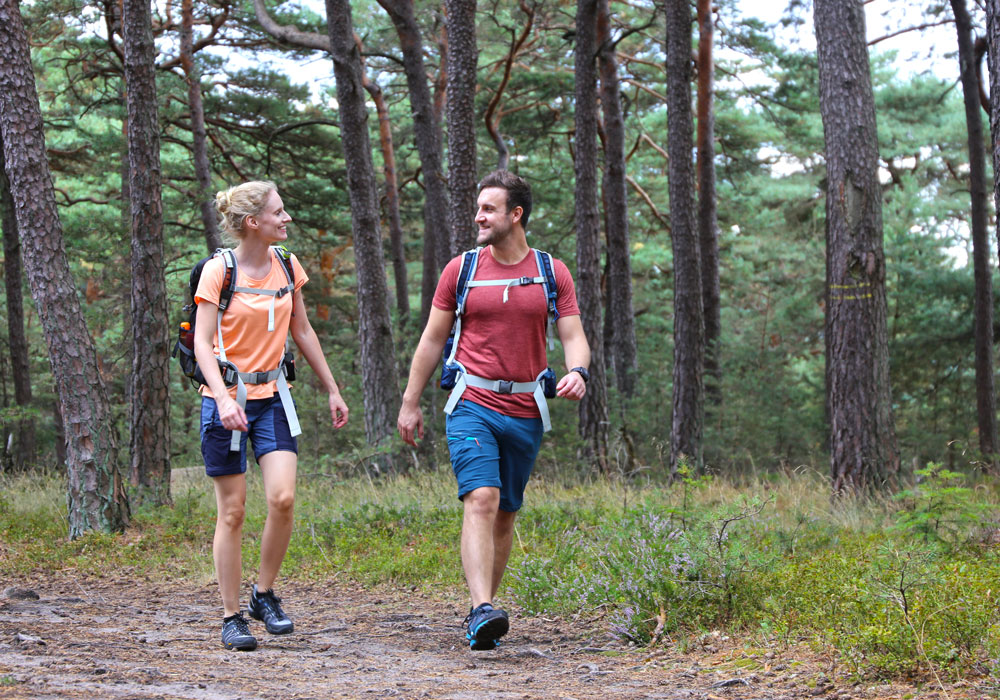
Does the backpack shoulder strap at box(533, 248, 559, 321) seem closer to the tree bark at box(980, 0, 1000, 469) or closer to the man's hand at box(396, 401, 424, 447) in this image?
the man's hand at box(396, 401, 424, 447)

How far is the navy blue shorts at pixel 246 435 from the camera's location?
185 inches

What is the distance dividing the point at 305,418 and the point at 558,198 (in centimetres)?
904

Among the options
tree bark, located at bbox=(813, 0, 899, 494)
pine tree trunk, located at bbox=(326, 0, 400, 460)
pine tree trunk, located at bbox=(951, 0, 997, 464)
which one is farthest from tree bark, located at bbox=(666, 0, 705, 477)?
tree bark, located at bbox=(813, 0, 899, 494)

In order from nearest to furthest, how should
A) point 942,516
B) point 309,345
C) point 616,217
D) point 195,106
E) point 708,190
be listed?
point 309,345
point 942,516
point 195,106
point 616,217
point 708,190

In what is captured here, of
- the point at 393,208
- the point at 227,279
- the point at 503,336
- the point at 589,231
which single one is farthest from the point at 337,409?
the point at 393,208

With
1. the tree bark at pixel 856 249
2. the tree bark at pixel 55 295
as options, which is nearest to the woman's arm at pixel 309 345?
the tree bark at pixel 55 295

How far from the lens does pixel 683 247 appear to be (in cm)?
1577

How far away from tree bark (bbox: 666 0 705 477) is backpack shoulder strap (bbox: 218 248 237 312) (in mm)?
11516

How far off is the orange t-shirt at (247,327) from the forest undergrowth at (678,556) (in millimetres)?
2025

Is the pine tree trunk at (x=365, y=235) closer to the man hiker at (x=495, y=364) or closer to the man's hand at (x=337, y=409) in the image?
the man's hand at (x=337, y=409)

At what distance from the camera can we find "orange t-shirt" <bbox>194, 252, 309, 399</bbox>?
4707mm

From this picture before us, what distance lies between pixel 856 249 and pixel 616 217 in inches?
434

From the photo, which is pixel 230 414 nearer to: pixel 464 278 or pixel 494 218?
pixel 464 278

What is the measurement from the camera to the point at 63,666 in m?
3.94
